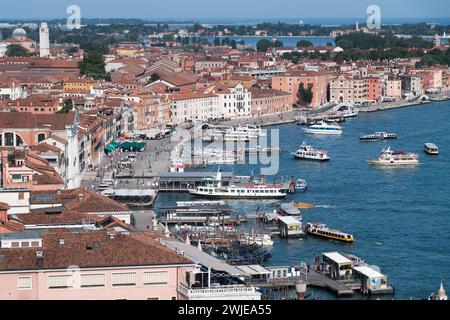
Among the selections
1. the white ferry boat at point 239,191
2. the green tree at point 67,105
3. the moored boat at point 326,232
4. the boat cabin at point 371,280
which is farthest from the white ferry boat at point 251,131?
the boat cabin at point 371,280

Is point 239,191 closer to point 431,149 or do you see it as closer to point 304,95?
point 431,149

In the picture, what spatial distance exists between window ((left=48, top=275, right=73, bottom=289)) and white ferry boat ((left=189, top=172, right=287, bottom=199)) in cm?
655

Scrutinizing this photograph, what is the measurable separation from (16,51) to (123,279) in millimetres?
24519

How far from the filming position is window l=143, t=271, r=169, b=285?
314 centimetres

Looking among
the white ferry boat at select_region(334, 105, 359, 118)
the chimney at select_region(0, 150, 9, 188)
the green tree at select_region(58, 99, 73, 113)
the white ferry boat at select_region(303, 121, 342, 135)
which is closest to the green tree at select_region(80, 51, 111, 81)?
the white ferry boat at select_region(334, 105, 359, 118)

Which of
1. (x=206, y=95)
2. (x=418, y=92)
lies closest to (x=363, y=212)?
(x=206, y=95)

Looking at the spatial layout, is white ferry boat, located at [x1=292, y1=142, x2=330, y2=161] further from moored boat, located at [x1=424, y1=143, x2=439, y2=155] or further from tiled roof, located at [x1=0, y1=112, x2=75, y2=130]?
tiled roof, located at [x1=0, y1=112, x2=75, y2=130]

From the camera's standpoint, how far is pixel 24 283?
303 cm

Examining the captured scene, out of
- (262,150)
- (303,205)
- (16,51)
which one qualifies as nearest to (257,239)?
(303,205)

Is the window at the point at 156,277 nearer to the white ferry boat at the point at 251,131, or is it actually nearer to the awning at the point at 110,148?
the awning at the point at 110,148

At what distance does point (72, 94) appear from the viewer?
616 inches
